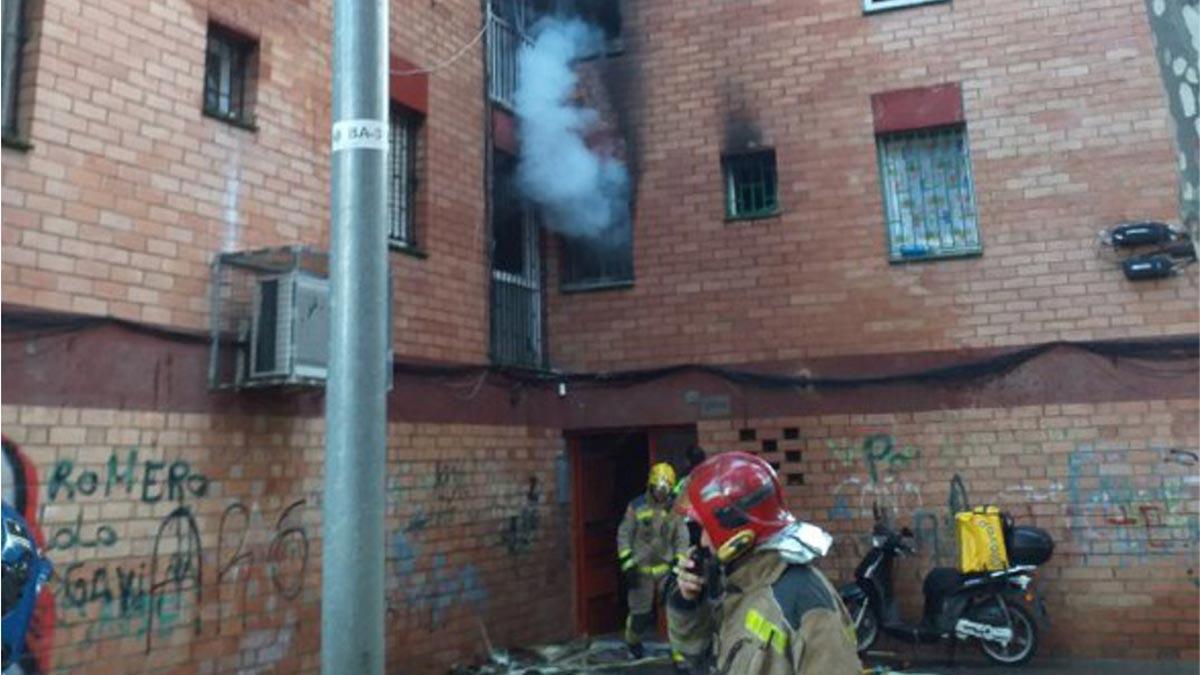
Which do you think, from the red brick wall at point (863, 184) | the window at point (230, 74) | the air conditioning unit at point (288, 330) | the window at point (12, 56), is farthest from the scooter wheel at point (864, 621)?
the window at point (12, 56)

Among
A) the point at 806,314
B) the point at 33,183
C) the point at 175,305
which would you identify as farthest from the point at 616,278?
the point at 33,183

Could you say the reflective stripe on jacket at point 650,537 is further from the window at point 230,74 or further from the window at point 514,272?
the window at point 230,74

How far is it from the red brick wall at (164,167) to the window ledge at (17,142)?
0.07 metres

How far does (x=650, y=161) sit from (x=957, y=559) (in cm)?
519

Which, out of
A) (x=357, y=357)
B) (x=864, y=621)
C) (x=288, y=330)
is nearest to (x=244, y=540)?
(x=288, y=330)

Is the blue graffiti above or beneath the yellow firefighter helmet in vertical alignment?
beneath

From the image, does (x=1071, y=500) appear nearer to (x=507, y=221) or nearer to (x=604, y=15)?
(x=507, y=221)

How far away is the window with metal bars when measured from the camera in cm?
975

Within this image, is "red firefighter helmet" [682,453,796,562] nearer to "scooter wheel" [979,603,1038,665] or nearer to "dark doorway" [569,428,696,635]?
"scooter wheel" [979,603,1038,665]

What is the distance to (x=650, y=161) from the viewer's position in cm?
1084

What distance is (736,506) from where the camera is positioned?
2980 millimetres

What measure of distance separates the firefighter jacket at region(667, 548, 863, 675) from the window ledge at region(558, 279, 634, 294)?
7857 millimetres

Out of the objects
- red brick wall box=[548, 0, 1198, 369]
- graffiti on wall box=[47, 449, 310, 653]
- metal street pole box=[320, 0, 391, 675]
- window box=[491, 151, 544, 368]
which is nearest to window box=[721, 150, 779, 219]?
red brick wall box=[548, 0, 1198, 369]

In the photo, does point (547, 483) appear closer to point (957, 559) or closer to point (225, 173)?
point (957, 559)
